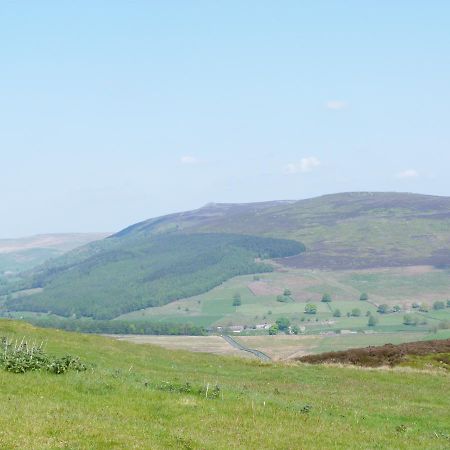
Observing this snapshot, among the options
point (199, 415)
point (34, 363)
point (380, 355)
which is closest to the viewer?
point (199, 415)

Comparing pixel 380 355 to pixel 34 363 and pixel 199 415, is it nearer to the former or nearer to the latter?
pixel 34 363

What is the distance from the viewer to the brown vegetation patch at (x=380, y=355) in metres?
60.7

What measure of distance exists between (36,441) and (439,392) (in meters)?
31.0

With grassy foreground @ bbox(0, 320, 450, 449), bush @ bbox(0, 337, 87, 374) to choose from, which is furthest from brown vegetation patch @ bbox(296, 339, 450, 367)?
bush @ bbox(0, 337, 87, 374)

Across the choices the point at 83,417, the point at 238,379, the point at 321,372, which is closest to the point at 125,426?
the point at 83,417

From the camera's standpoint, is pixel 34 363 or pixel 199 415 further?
pixel 34 363

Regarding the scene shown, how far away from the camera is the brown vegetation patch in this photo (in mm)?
60700

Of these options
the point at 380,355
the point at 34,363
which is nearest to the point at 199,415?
the point at 34,363

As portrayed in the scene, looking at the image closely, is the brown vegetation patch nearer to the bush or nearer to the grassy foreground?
the grassy foreground

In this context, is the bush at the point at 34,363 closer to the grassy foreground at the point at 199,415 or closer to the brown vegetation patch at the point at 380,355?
the grassy foreground at the point at 199,415

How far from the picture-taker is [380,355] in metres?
62.3

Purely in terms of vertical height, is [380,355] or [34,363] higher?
[34,363]

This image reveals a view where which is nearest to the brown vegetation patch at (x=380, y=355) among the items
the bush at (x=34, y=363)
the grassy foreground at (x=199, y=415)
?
the grassy foreground at (x=199, y=415)

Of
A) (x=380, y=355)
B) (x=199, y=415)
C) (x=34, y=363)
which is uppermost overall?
(x=34, y=363)
